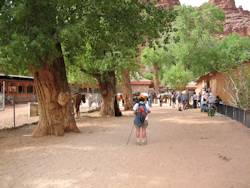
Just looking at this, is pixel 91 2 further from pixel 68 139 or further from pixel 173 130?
pixel 173 130

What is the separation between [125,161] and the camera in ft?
34.8

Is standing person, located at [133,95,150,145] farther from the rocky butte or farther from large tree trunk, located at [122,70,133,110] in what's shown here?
the rocky butte

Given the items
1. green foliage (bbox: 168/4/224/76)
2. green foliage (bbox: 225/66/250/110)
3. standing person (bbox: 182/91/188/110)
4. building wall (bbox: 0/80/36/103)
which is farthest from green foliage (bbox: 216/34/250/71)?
building wall (bbox: 0/80/36/103)

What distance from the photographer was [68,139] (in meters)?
15.7

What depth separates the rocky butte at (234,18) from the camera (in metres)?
125

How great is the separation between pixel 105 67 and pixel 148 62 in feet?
158

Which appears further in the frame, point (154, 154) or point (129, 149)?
point (129, 149)

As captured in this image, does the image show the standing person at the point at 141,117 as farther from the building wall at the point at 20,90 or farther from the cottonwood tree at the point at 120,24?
the building wall at the point at 20,90

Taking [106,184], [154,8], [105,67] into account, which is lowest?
[106,184]

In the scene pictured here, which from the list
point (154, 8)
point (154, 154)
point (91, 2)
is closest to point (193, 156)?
point (154, 154)

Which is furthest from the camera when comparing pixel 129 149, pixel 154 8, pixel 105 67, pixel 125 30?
pixel 105 67

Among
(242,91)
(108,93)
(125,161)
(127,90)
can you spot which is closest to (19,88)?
(127,90)

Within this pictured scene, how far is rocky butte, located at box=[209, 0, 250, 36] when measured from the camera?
12471 centimetres

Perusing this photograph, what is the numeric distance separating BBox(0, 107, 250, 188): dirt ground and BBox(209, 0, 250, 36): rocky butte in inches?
4372
